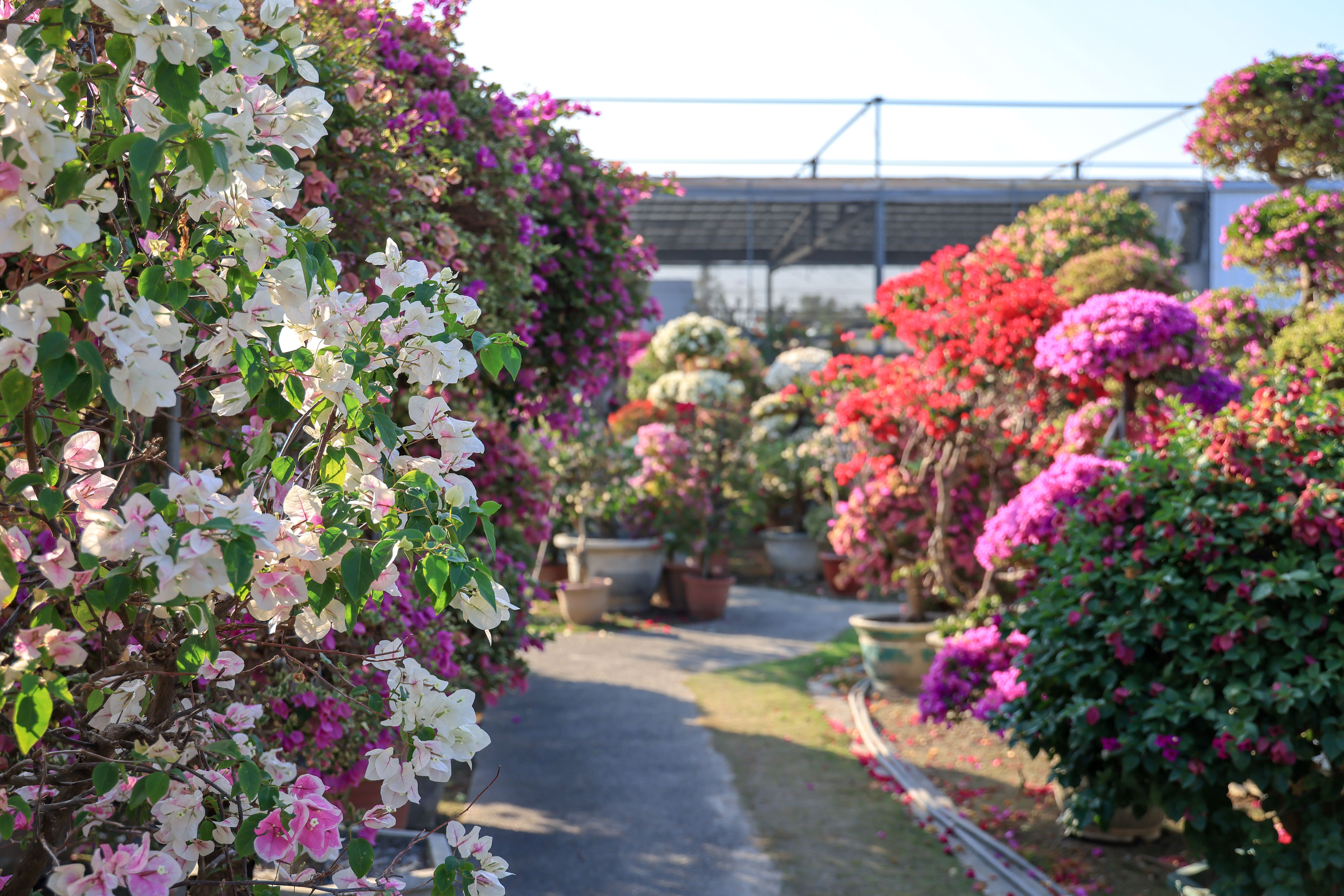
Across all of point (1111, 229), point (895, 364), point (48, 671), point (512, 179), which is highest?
point (1111, 229)

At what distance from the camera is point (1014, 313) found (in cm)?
518

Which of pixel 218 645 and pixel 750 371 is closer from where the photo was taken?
pixel 218 645

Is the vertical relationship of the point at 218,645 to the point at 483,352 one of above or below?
below

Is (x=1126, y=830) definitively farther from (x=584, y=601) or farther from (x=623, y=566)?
(x=623, y=566)

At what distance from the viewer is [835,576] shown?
10.1 metres

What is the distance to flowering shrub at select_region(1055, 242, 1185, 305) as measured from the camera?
6.51 metres

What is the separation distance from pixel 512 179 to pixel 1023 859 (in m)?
3.17

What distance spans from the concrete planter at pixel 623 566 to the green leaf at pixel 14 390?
25.9 feet

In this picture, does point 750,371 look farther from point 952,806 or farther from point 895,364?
point 952,806

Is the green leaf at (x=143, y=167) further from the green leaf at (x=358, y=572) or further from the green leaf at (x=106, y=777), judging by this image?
the green leaf at (x=106, y=777)

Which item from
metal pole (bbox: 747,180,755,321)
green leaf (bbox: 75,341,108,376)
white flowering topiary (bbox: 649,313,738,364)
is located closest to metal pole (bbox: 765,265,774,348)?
metal pole (bbox: 747,180,755,321)

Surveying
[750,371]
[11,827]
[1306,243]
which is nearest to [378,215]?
[11,827]

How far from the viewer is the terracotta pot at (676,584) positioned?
927cm

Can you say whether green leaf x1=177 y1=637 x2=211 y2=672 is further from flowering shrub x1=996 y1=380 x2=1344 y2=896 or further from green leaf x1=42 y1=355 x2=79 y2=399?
flowering shrub x1=996 y1=380 x2=1344 y2=896
